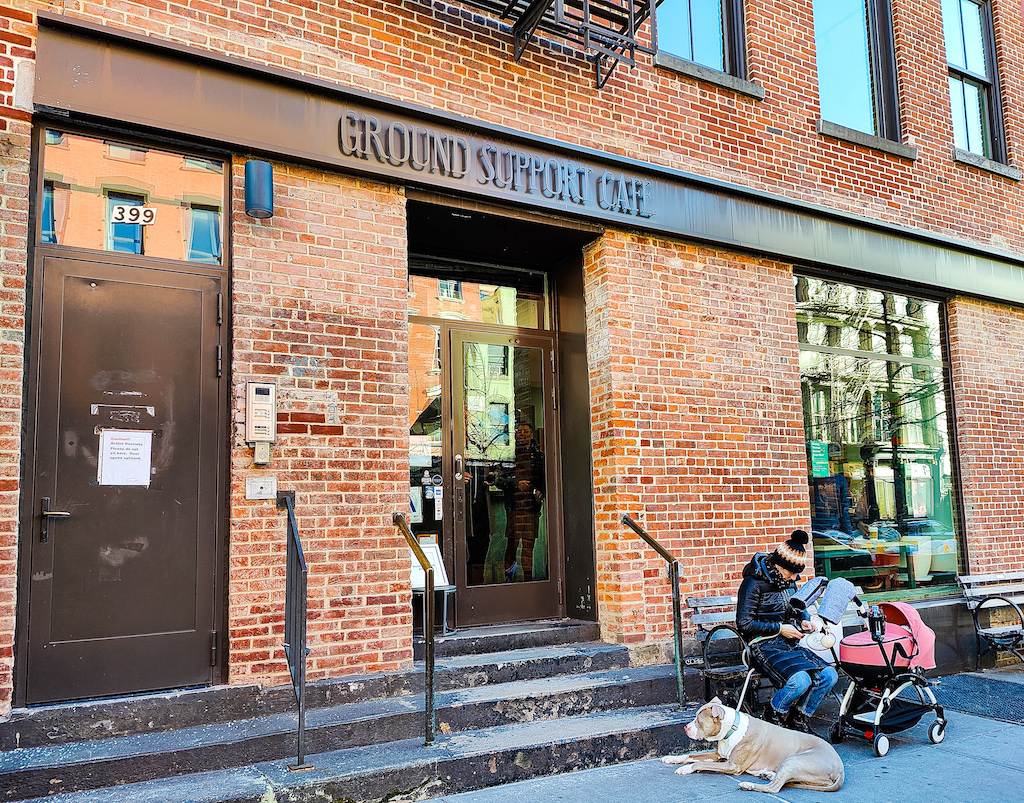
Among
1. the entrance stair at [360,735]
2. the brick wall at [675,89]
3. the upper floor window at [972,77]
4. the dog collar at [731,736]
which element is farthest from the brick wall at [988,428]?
the dog collar at [731,736]

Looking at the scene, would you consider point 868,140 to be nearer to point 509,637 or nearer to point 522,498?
point 522,498

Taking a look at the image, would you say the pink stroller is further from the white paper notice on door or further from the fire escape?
the white paper notice on door

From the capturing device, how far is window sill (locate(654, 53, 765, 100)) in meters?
7.05

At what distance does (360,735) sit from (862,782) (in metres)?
2.95

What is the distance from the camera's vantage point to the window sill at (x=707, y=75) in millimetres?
7055

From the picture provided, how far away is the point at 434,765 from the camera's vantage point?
431 cm

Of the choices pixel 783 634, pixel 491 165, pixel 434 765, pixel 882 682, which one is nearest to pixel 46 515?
pixel 434 765

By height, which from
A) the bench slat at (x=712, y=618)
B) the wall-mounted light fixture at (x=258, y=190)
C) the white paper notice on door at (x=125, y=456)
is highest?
the wall-mounted light fixture at (x=258, y=190)

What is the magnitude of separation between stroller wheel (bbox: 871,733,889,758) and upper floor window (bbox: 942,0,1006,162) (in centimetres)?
707

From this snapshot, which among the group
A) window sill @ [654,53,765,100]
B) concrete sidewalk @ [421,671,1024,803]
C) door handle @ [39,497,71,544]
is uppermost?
window sill @ [654,53,765,100]

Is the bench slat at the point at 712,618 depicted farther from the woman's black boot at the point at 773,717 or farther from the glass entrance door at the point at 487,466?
the glass entrance door at the point at 487,466

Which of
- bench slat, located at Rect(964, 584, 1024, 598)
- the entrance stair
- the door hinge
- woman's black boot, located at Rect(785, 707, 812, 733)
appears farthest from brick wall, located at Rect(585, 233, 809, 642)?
bench slat, located at Rect(964, 584, 1024, 598)

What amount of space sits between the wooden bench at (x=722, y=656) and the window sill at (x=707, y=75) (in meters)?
4.51

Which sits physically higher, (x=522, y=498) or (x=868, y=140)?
(x=868, y=140)
